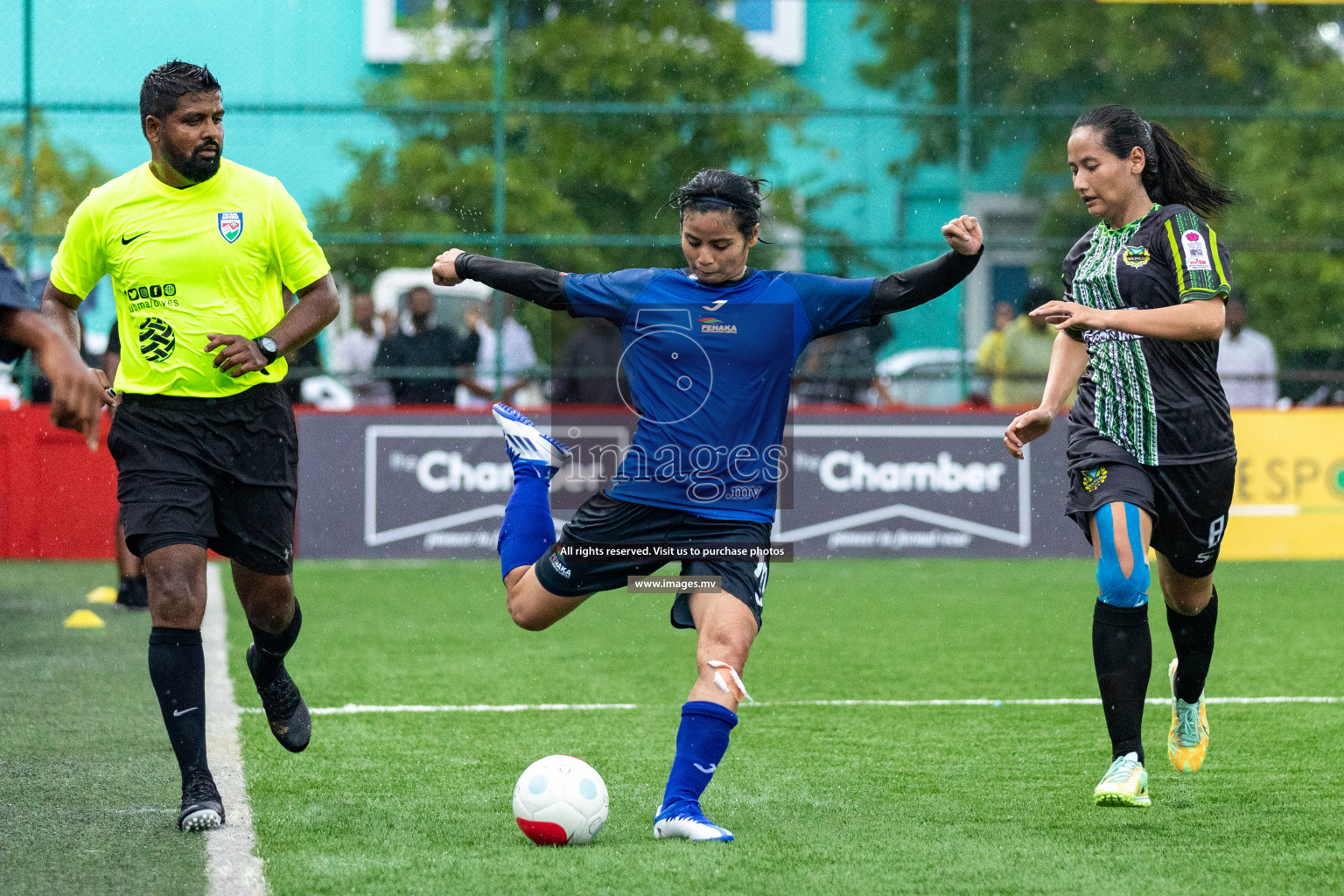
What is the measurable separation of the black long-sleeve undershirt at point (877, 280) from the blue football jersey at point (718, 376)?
6cm

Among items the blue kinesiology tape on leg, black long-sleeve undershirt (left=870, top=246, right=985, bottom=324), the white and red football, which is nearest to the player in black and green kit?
the blue kinesiology tape on leg

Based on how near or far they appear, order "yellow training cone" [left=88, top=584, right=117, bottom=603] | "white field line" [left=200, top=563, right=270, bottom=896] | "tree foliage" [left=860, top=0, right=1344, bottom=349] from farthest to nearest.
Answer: "tree foliage" [left=860, top=0, right=1344, bottom=349], "yellow training cone" [left=88, top=584, right=117, bottom=603], "white field line" [left=200, top=563, right=270, bottom=896]

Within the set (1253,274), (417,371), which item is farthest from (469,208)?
(1253,274)

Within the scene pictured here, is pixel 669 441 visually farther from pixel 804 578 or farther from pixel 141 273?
pixel 804 578

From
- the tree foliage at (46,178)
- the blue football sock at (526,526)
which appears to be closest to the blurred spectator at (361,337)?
the tree foliage at (46,178)

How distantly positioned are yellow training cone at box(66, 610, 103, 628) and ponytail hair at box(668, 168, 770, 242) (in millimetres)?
5652

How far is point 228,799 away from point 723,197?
7.27 ft

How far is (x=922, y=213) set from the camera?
45.5 ft

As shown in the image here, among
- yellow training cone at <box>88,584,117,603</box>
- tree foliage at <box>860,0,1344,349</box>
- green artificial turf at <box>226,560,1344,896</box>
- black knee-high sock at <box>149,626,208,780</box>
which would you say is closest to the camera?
green artificial turf at <box>226,560,1344,896</box>

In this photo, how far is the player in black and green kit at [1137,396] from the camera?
16.2 feet

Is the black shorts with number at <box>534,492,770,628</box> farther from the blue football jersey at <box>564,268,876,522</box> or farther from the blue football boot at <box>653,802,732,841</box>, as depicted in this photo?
the blue football boot at <box>653,802,732,841</box>

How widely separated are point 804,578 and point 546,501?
6.46 meters

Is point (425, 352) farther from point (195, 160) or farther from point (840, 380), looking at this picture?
point (195, 160)

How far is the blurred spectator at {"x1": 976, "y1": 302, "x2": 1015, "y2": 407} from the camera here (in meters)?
13.6
